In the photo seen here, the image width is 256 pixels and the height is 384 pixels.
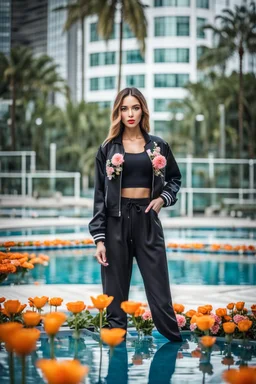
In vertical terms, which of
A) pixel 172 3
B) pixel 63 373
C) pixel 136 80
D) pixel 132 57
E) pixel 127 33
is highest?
pixel 172 3

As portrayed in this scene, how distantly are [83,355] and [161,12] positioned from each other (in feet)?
257

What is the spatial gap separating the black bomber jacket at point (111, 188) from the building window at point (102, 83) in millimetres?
77102

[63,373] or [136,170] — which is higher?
[136,170]

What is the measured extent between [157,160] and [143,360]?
52.8 inches

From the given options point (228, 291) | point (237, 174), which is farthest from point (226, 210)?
point (228, 291)

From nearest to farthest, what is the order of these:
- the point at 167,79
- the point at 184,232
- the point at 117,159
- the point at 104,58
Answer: the point at 117,159 → the point at 184,232 → the point at 167,79 → the point at 104,58

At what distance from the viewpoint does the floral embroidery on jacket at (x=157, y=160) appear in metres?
5.43

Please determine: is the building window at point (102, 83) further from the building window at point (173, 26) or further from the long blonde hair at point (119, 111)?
the long blonde hair at point (119, 111)

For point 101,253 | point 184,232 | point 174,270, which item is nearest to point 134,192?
point 101,253

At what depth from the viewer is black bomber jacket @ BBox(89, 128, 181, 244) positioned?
5422 millimetres

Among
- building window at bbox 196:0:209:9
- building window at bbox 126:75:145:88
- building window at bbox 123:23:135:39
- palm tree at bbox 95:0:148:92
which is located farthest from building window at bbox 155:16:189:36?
palm tree at bbox 95:0:148:92

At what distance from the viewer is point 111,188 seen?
5449 mm

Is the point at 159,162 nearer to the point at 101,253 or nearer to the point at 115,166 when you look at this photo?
the point at 115,166

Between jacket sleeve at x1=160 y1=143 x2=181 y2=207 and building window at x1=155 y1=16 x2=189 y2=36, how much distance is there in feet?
250
